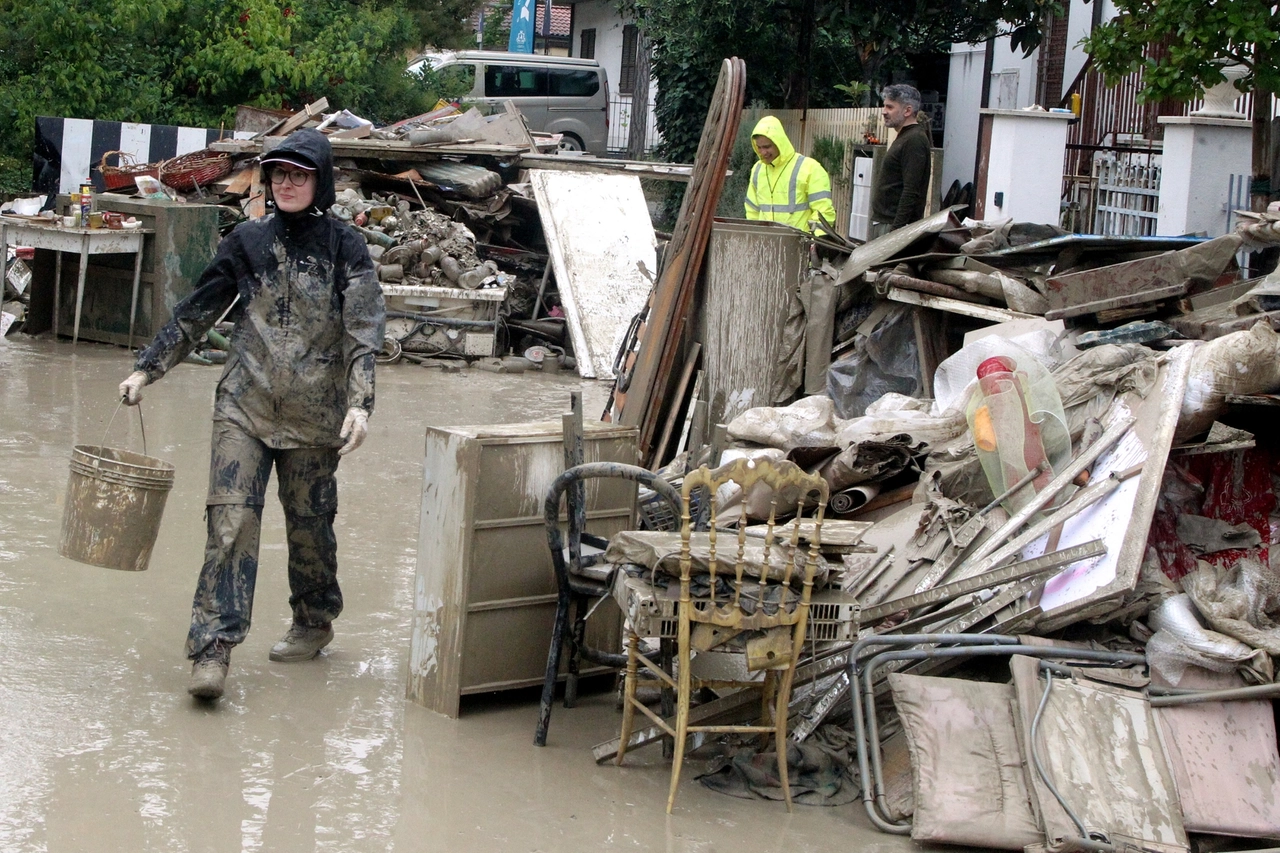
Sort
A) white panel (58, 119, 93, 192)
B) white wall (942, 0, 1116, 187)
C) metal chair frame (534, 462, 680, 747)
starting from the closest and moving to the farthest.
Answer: metal chair frame (534, 462, 680, 747), white panel (58, 119, 93, 192), white wall (942, 0, 1116, 187)

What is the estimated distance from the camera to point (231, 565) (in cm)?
449

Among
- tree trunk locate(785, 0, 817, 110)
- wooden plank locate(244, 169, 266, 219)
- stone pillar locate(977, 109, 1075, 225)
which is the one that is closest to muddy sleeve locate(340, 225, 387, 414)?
stone pillar locate(977, 109, 1075, 225)

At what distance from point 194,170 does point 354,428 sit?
10.1m

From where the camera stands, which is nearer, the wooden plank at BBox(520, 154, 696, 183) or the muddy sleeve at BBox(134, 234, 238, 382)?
the muddy sleeve at BBox(134, 234, 238, 382)

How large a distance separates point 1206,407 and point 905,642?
4.55ft

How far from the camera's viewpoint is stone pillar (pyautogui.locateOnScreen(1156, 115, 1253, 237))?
869 centimetres

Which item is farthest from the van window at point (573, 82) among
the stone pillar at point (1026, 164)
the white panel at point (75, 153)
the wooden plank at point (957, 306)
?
the wooden plank at point (957, 306)

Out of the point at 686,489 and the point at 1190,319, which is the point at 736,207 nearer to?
the point at 1190,319

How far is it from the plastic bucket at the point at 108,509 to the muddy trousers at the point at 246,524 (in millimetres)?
204

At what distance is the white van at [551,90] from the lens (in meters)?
24.1

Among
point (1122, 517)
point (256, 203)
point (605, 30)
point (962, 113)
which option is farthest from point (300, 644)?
point (605, 30)

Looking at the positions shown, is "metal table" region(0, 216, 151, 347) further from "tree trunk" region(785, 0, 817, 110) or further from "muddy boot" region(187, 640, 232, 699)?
"tree trunk" region(785, 0, 817, 110)

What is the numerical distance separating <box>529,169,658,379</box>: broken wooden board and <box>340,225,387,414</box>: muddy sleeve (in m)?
6.97

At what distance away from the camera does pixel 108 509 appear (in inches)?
171
